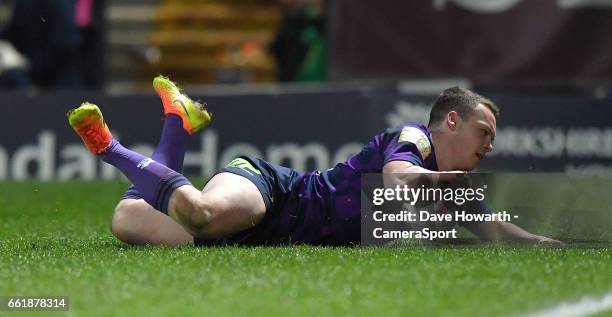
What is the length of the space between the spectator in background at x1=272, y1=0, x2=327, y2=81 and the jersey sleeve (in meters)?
7.08

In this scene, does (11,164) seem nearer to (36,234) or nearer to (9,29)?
(9,29)

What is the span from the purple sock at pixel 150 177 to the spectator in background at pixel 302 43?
7145mm

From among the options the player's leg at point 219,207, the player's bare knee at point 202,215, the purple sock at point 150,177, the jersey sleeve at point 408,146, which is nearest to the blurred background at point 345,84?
the jersey sleeve at point 408,146

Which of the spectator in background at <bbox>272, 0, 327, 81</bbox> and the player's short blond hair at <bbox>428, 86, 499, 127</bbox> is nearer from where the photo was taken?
the player's short blond hair at <bbox>428, 86, 499, 127</bbox>

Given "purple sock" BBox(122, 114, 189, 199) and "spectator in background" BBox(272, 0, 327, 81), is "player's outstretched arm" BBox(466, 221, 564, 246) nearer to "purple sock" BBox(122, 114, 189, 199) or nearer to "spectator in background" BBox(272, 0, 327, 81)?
"purple sock" BBox(122, 114, 189, 199)

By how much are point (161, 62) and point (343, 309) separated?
1062cm

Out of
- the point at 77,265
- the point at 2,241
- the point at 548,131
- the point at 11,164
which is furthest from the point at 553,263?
the point at 11,164

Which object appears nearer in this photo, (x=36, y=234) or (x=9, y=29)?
(x=36, y=234)

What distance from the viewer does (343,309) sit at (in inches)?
177

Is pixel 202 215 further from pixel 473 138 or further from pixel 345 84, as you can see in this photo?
pixel 345 84

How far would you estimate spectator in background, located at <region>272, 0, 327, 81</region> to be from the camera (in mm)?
13406

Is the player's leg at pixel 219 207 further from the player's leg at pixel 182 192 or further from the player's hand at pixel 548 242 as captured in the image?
the player's hand at pixel 548 242

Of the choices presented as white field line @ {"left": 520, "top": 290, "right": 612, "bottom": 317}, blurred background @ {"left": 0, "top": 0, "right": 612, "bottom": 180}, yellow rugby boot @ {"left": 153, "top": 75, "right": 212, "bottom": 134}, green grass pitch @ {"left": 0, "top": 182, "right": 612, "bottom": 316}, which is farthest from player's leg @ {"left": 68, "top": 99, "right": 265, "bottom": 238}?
blurred background @ {"left": 0, "top": 0, "right": 612, "bottom": 180}

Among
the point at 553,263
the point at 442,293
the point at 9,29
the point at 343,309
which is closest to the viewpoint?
the point at 343,309
